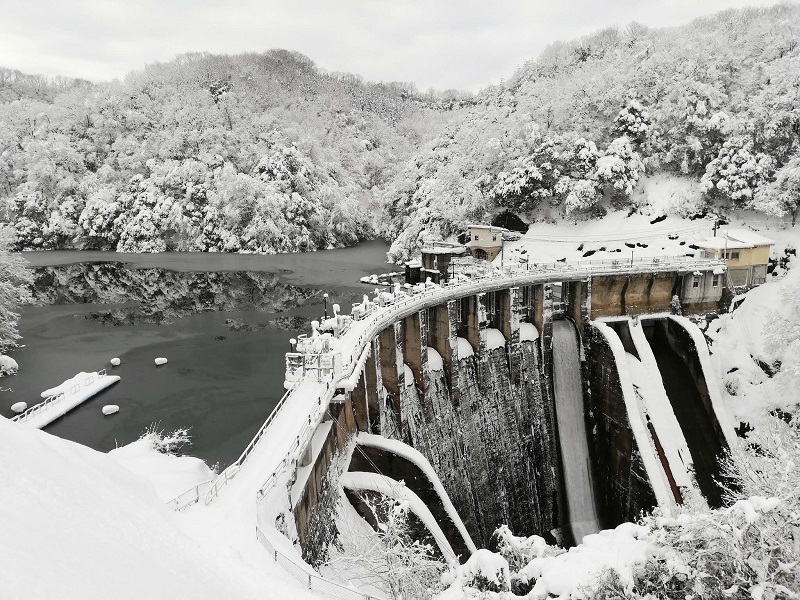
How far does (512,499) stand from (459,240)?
3446 centimetres

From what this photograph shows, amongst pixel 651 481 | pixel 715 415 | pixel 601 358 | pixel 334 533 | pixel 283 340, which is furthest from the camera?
pixel 283 340

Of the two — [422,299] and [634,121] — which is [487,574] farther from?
[634,121]

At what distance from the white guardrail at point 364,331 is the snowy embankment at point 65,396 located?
1532 centimetres

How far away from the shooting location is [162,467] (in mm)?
26609

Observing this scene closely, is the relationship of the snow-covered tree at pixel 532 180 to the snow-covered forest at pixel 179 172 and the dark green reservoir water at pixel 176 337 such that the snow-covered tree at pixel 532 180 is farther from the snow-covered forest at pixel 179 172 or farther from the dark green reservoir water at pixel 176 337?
the snow-covered forest at pixel 179 172

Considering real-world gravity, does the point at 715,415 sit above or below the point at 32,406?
below

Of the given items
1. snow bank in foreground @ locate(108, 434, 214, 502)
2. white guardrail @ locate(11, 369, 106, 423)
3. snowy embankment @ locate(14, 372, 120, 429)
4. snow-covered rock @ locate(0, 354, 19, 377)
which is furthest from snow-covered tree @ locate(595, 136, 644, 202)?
snow-covered rock @ locate(0, 354, 19, 377)

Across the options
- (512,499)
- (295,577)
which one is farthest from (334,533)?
(512,499)

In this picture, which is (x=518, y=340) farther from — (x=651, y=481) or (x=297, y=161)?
(x=297, y=161)

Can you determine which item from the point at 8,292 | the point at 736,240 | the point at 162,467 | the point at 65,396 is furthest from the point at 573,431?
the point at 8,292

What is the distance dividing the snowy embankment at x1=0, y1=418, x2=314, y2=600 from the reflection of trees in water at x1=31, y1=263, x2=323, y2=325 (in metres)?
44.9

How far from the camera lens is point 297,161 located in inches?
4424

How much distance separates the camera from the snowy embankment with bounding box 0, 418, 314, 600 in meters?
8.01

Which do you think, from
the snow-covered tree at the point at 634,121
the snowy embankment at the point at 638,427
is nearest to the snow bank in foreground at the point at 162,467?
the snowy embankment at the point at 638,427
